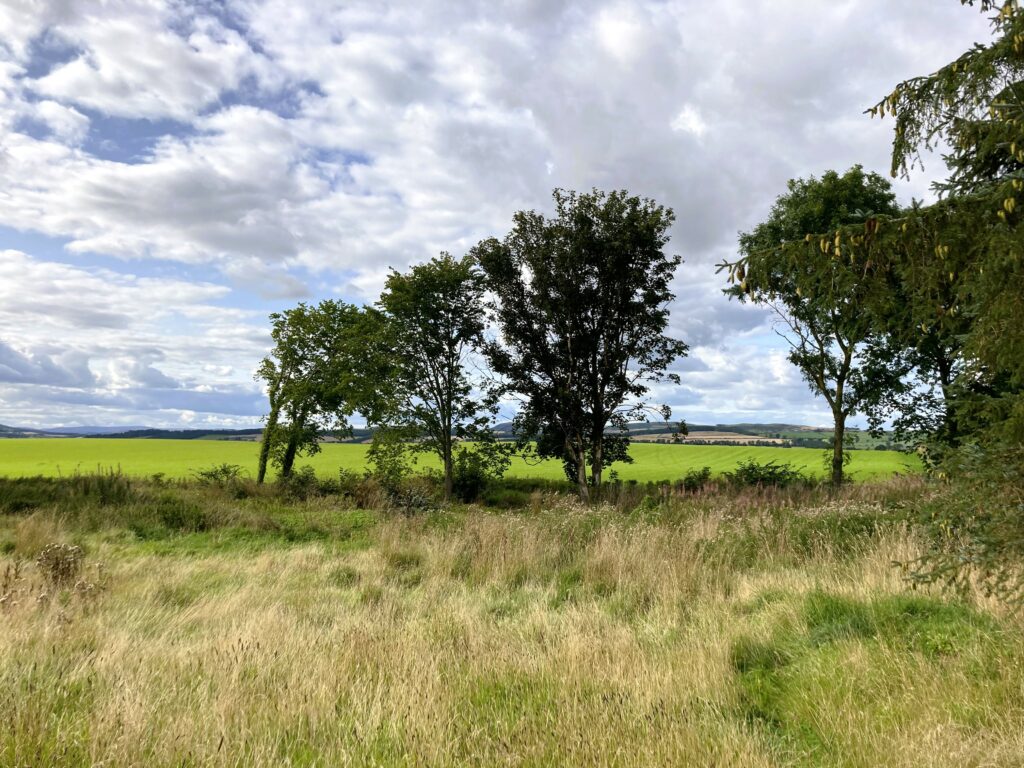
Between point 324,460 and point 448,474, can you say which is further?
point 324,460

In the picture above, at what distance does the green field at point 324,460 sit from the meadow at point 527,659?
25.4 metres

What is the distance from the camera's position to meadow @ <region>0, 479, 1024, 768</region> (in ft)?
10.8

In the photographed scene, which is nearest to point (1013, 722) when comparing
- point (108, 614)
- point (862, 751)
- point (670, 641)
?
point (862, 751)

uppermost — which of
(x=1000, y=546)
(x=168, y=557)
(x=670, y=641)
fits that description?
(x=1000, y=546)

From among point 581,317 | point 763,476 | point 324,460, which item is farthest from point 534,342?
point 324,460

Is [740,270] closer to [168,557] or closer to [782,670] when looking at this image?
[782,670]

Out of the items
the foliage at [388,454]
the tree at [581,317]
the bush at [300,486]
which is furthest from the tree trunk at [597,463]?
the bush at [300,486]

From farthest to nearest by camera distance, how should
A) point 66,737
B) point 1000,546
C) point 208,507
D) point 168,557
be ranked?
point 208,507 → point 168,557 → point 1000,546 → point 66,737

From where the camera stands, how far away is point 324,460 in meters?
48.8

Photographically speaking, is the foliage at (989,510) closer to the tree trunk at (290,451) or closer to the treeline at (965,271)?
the treeline at (965,271)

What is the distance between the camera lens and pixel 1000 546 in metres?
4.06

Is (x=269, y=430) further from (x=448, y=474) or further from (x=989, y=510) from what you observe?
(x=989, y=510)

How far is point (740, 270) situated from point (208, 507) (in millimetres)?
16462

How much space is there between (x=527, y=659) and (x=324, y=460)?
4721 centimetres
